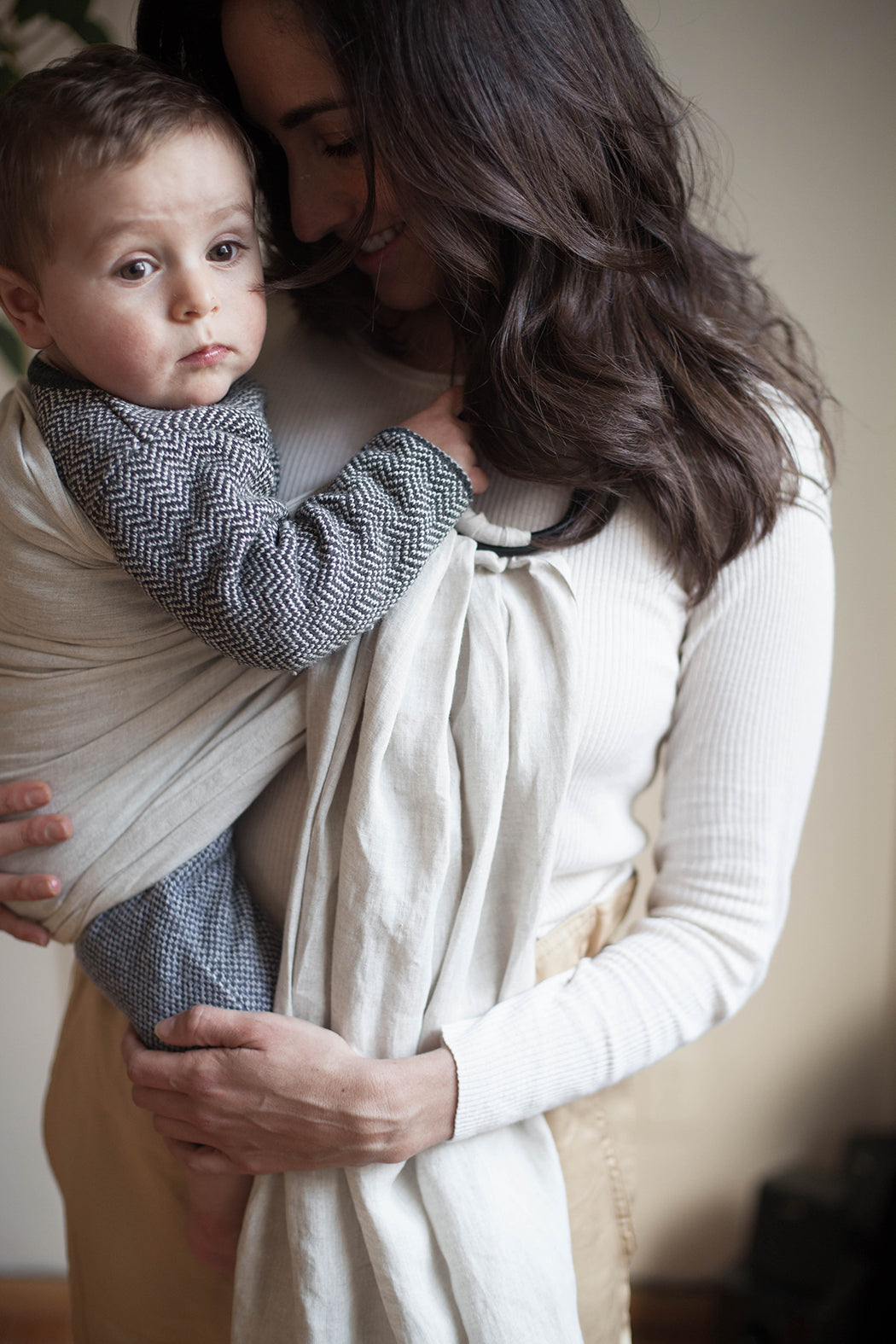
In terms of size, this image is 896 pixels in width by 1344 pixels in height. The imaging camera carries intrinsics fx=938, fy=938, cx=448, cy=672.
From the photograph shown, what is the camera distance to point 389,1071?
0.77 metres

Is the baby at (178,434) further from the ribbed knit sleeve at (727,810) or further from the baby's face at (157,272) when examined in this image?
the ribbed knit sleeve at (727,810)

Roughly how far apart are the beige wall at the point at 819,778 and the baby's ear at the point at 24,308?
3.31 feet

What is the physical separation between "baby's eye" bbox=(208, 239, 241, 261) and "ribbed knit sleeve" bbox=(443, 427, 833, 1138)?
0.53 meters

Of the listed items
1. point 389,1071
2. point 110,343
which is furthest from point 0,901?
point 110,343

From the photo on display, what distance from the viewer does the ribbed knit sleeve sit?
869 millimetres

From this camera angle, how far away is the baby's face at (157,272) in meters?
0.73

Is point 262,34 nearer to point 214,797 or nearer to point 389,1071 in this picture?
point 214,797

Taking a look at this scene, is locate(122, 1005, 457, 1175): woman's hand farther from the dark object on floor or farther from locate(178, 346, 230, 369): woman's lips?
the dark object on floor

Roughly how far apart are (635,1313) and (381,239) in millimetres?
1956

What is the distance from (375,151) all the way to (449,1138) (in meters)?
0.84

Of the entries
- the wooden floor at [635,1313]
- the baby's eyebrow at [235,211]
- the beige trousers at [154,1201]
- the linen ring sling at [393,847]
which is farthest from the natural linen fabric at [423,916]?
the wooden floor at [635,1313]

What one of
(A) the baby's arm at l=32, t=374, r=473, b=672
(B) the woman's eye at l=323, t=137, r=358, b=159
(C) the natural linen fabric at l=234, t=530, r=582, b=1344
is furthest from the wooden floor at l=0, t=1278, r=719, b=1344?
(B) the woman's eye at l=323, t=137, r=358, b=159

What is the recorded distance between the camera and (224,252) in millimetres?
794

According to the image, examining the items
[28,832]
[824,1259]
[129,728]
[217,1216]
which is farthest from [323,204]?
[824,1259]
